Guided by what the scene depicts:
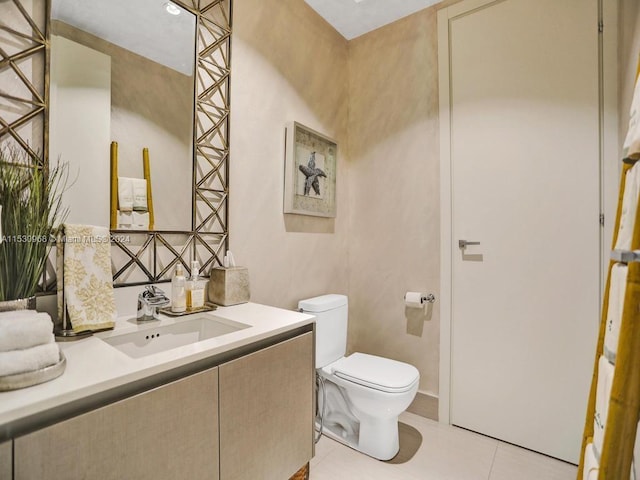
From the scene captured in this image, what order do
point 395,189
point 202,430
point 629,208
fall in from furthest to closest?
1. point 395,189
2. point 202,430
3. point 629,208

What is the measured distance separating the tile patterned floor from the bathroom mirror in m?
1.17

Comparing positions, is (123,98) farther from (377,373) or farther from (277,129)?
(377,373)

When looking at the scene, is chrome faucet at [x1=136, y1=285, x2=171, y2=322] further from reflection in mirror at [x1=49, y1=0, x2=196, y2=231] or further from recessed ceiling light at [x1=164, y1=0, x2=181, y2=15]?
recessed ceiling light at [x1=164, y1=0, x2=181, y2=15]

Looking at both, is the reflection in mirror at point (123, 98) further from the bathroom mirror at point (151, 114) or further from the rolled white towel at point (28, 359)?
the rolled white towel at point (28, 359)

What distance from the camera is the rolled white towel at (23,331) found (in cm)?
69

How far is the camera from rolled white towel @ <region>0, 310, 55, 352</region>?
69cm

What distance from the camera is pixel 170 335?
4.04ft

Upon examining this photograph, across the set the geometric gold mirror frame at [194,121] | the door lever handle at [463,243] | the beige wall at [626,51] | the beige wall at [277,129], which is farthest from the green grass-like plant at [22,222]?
the beige wall at [626,51]

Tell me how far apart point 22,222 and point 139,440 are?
0.66m

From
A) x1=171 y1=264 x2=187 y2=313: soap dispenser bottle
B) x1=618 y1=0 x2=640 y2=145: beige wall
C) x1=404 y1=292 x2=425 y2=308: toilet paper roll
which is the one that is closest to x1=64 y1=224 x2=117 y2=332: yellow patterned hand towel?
x1=171 y1=264 x2=187 y2=313: soap dispenser bottle

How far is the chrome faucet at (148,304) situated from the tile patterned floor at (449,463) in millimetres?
1097

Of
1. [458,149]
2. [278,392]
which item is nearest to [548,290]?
[458,149]

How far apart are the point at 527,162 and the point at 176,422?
6.37ft

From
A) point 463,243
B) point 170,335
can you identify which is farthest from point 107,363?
point 463,243
